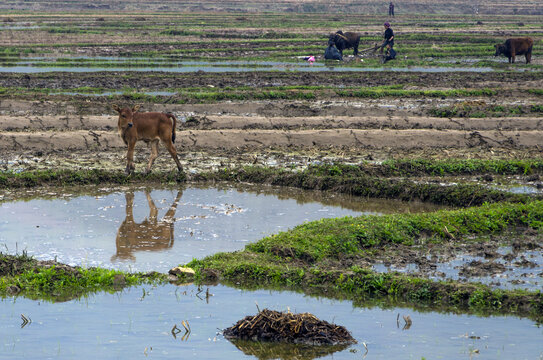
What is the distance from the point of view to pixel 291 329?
7.77 m

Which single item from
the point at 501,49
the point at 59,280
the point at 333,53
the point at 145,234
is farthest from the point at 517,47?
the point at 59,280

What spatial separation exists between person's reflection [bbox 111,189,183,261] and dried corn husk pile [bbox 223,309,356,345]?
10.7ft

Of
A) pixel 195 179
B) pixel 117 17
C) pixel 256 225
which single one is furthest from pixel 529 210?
pixel 117 17

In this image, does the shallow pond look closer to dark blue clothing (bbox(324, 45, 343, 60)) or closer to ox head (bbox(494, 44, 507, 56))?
dark blue clothing (bbox(324, 45, 343, 60))

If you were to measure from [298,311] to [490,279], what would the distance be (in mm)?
2644

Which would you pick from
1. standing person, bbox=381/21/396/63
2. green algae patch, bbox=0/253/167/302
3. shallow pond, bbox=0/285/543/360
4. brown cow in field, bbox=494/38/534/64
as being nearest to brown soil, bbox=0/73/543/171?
green algae patch, bbox=0/253/167/302

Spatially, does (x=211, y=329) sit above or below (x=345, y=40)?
below

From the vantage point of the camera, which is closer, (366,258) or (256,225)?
(366,258)

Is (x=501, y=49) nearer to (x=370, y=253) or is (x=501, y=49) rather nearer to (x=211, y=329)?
(x=370, y=253)

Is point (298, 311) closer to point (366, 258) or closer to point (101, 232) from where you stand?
point (366, 258)

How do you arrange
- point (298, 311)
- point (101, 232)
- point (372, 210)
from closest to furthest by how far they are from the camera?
point (298, 311)
point (101, 232)
point (372, 210)

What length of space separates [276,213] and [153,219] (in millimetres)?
2014

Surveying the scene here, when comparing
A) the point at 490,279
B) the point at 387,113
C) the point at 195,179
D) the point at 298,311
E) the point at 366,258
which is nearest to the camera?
the point at 298,311

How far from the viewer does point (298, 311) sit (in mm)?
8570
